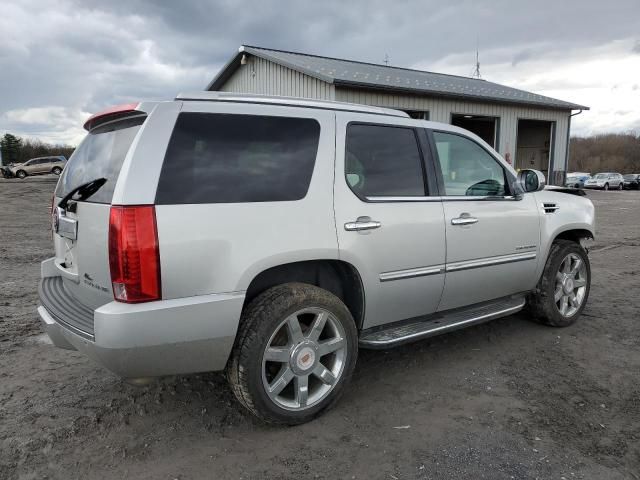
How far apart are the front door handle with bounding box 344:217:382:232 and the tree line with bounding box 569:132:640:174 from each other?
7346cm

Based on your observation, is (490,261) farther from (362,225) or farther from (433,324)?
(362,225)

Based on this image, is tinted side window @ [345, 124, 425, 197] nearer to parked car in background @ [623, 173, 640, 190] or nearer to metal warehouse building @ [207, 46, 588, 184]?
metal warehouse building @ [207, 46, 588, 184]

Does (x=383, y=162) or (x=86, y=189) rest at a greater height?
(x=383, y=162)

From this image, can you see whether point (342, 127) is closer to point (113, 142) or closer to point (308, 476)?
point (113, 142)

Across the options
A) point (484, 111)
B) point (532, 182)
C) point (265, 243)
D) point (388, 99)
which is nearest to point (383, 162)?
point (265, 243)

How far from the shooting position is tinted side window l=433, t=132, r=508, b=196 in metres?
3.89

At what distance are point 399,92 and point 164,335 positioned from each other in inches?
517

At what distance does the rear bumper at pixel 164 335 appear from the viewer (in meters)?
2.38

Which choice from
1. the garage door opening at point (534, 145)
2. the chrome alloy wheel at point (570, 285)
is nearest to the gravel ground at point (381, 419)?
the chrome alloy wheel at point (570, 285)

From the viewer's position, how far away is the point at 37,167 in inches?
1447

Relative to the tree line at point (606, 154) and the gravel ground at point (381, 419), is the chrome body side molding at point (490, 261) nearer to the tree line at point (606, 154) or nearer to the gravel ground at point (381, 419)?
the gravel ground at point (381, 419)

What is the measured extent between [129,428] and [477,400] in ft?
7.29

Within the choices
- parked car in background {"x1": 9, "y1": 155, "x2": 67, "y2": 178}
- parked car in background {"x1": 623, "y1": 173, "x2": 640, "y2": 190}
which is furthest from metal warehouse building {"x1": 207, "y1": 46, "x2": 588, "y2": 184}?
parked car in background {"x1": 623, "y1": 173, "x2": 640, "y2": 190}

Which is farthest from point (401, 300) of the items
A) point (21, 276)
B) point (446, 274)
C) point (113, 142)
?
point (21, 276)
